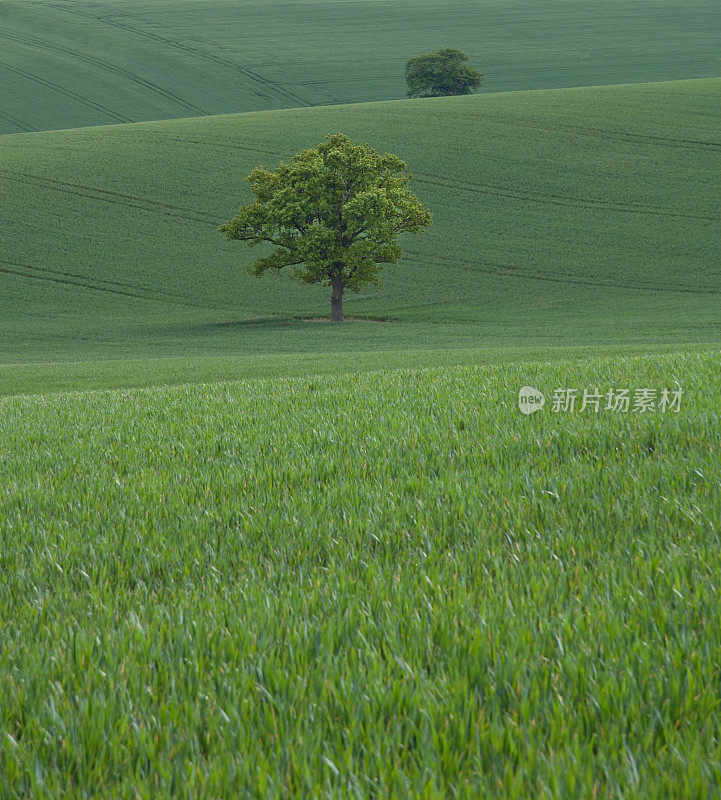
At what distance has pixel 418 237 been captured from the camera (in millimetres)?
58875

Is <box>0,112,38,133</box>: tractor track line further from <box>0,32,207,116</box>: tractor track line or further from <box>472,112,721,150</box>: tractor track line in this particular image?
<box>472,112,721,150</box>: tractor track line

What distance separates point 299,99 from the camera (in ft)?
404

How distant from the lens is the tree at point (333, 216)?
4288cm

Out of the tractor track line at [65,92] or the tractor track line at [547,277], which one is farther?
the tractor track line at [65,92]

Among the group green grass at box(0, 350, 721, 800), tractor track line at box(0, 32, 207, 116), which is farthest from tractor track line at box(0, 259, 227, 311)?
tractor track line at box(0, 32, 207, 116)

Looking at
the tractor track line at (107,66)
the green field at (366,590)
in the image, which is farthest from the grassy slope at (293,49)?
the green field at (366,590)

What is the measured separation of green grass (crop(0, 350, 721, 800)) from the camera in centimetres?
207

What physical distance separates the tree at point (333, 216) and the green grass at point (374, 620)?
3836 centimetres

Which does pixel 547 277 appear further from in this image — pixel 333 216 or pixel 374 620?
pixel 374 620

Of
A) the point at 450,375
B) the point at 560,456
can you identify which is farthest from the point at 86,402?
the point at 560,456

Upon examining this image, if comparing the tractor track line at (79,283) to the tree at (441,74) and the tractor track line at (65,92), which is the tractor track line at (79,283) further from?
the tree at (441,74)

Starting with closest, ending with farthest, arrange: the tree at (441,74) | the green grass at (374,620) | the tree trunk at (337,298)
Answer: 1. the green grass at (374,620)
2. the tree trunk at (337,298)
3. the tree at (441,74)

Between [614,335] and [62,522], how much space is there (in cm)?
3338

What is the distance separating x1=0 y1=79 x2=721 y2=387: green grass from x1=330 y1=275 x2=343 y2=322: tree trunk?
2241 millimetres
